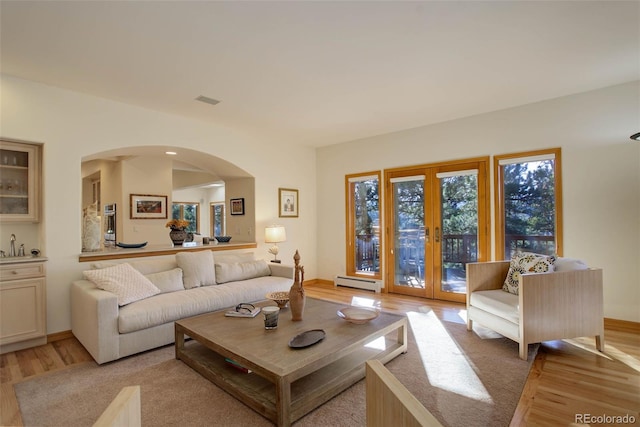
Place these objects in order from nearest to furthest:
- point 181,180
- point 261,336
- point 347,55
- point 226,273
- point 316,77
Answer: point 261,336 → point 347,55 → point 316,77 → point 226,273 → point 181,180

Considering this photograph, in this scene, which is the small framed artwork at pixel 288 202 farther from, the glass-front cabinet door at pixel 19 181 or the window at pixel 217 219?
the window at pixel 217 219

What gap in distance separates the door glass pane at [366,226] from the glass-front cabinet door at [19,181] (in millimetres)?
4534

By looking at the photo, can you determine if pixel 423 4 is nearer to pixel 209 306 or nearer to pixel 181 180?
pixel 209 306

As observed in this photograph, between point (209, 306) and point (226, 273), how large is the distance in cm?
77

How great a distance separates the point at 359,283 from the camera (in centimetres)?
574

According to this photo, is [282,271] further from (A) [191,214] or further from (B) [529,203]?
(A) [191,214]

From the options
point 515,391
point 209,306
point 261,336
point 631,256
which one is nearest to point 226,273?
point 209,306

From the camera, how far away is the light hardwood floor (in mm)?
2041

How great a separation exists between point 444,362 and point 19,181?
4576 mm

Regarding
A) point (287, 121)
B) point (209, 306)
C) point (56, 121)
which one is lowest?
point (209, 306)

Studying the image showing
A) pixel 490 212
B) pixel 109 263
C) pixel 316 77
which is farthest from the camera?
pixel 490 212

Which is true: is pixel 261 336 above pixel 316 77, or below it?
below

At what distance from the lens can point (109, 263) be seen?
11.5ft


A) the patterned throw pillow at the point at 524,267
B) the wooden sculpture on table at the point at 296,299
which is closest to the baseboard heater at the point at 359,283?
the patterned throw pillow at the point at 524,267
